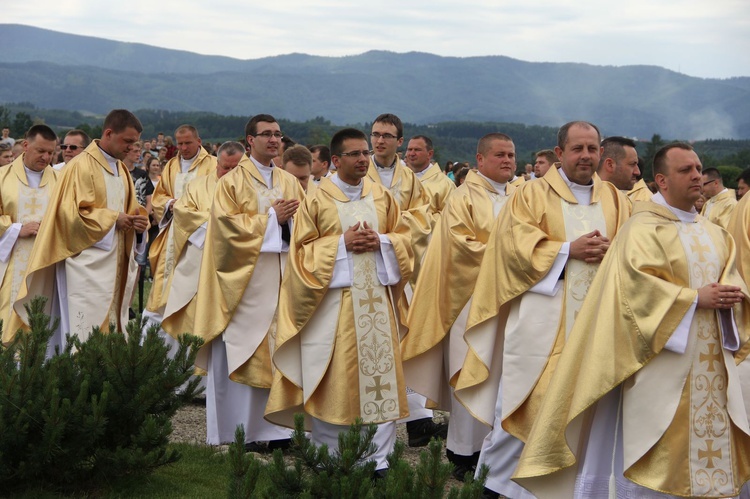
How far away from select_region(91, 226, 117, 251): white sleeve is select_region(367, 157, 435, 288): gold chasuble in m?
2.32

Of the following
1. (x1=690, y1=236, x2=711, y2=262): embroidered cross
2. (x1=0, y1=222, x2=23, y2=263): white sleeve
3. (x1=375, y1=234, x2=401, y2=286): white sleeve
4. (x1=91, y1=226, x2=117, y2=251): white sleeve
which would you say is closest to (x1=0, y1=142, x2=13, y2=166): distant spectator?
(x1=0, y1=222, x2=23, y2=263): white sleeve

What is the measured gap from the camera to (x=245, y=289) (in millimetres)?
8539

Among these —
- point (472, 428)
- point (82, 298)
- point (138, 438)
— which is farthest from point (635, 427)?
point (82, 298)

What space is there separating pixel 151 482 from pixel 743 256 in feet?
15.5

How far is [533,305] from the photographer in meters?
6.88

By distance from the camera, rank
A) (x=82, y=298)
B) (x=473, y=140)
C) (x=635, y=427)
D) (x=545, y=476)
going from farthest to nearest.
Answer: (x=473, y=140) → (x=82, y=298) → (x=545, y=476) → (x=635, y=427)

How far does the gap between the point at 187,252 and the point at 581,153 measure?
4.61 meters

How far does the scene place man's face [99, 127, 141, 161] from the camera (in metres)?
8.98

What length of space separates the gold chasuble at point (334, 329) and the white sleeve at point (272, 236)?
0.85 m

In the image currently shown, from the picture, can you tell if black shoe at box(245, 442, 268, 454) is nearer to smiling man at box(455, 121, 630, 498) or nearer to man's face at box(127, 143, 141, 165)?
smiling man at box(455, 121, 630, 498)

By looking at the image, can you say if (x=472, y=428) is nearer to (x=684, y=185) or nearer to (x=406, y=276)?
(x=406, y=276)

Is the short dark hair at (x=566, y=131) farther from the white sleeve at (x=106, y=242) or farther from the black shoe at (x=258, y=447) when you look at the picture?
the white sleeve at (x=106, y=242)

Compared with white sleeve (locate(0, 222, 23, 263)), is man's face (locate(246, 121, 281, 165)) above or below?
above

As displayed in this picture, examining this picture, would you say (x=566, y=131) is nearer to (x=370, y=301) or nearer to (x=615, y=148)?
(x=615, y=148)
